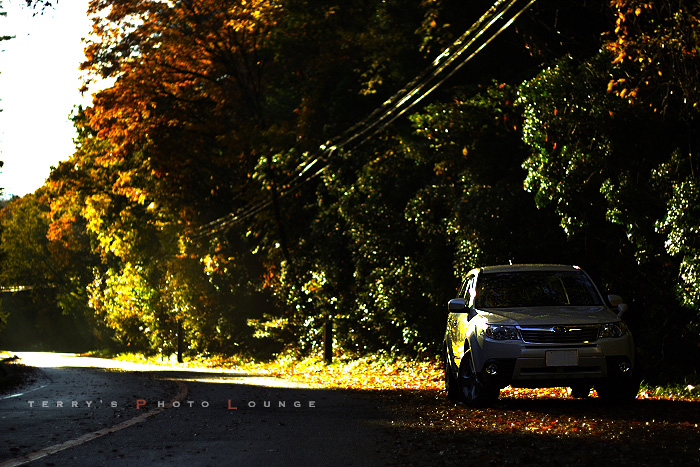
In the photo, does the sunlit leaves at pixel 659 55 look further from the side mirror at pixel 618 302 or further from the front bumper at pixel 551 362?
the front bumper at pixel 551 362

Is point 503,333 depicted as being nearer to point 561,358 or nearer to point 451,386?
point 561,358

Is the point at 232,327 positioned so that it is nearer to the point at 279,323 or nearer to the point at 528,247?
the point at 279,323

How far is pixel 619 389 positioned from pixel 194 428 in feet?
17.8

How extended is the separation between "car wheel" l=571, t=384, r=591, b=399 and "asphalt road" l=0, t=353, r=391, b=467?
2.78 m

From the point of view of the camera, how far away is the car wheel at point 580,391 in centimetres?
1312

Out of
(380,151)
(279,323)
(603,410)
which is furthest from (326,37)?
(603,410)

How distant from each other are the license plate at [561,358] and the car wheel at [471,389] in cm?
81

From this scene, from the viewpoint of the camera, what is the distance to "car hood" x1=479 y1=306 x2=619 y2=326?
12.0m

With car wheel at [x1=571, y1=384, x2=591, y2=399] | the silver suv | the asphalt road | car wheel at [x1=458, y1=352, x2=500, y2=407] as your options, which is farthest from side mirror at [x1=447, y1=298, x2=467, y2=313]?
car wheel at [x1=571, y1=384, x2=591, y2=399]

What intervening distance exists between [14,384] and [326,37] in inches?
577

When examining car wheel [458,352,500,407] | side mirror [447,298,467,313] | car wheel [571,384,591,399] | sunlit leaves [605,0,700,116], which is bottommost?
car wheel [571,384,591,399]

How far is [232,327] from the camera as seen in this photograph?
38219 mm

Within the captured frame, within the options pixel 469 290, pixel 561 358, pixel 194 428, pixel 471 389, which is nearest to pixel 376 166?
pixel 469 290

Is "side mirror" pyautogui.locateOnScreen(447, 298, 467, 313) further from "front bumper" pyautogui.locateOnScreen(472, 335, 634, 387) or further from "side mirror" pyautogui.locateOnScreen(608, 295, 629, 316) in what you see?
"side mirror" pyautogui.locateOnScreen(608, 295, 629, 316)
